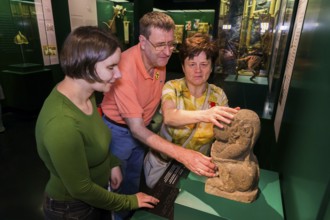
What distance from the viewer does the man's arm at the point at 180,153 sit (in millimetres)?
1076

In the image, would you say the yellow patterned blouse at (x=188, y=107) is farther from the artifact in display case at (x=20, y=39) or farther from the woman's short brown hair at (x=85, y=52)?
the artifact in display case at (x=20, y=39)

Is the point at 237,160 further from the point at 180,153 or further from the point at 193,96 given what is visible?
the point at 193,96

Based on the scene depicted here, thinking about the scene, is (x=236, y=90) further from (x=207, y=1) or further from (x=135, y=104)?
(x=207, y=1)

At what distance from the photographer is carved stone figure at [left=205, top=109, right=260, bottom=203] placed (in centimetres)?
94

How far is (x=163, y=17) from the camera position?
1.31 metres

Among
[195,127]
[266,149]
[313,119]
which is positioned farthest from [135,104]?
[266,149]

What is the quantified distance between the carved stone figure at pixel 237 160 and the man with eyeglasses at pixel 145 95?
0.06 meters

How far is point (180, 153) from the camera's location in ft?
3.76

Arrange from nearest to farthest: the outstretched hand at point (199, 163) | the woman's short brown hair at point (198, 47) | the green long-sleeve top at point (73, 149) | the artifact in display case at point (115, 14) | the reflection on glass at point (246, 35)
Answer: the green long-sleeve top at point (73, 149), the outstretched hand at point (199, 163), the woman's short brown hair at point (198, 47), the reflection on glass at point (246, 35), the artifact in display case at point (115, 14)

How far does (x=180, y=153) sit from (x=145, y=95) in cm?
53

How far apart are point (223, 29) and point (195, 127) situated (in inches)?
60.3

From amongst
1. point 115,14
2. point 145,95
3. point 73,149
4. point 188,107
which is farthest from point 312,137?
point 115,14

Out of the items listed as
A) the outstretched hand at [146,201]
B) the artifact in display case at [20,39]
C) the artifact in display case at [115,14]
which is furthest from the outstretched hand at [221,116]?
the artifact in display case at [20,39]

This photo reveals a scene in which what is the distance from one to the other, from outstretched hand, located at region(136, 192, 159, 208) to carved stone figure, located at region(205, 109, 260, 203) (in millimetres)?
266
